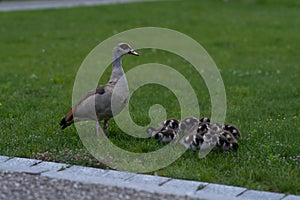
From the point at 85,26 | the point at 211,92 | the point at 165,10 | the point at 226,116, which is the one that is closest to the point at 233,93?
the point at 211,92

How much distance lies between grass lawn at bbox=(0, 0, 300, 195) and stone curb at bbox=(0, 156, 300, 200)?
25cm

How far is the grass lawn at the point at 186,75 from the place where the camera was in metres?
7.82

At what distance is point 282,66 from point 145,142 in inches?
284

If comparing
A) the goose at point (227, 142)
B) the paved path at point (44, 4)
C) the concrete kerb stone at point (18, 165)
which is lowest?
the concrete kerb stone at point (18, 165)

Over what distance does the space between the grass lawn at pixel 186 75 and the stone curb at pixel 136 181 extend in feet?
0.82

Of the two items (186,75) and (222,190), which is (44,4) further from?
(222,190)

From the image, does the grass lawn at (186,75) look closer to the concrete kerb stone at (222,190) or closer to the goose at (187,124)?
the concrete kerb stone at (222,190)

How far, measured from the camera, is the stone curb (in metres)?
6.61

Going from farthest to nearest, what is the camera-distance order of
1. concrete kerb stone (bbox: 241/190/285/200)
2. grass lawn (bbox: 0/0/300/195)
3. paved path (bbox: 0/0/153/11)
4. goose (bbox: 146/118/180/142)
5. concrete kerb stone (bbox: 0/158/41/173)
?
1. paved path (bbox: 0/0/153/11)
2. goose (bbox: 146/118/180/142)
3. grass lawn (bbox: 0/0/300/195)
4. concrete kerb stone (bbox: 0/158/41/173)
5. concrete kerb stone (bbox: 241/190/285/200)

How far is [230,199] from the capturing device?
21.2 ft

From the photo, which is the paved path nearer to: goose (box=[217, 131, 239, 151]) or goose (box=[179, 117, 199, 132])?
goose (box=[179, 117, 199, 132])

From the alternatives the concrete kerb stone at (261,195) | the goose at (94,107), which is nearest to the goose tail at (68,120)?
the goose at (94,107)

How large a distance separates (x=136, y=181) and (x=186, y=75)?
7.22 m

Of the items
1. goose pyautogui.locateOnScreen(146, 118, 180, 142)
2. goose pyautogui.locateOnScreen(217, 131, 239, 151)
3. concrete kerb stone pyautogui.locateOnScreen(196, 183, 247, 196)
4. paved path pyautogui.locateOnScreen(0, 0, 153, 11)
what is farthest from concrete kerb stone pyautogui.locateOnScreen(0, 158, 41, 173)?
paved path pyautogui.locateOnScreen(0, 0, 153, 11)
